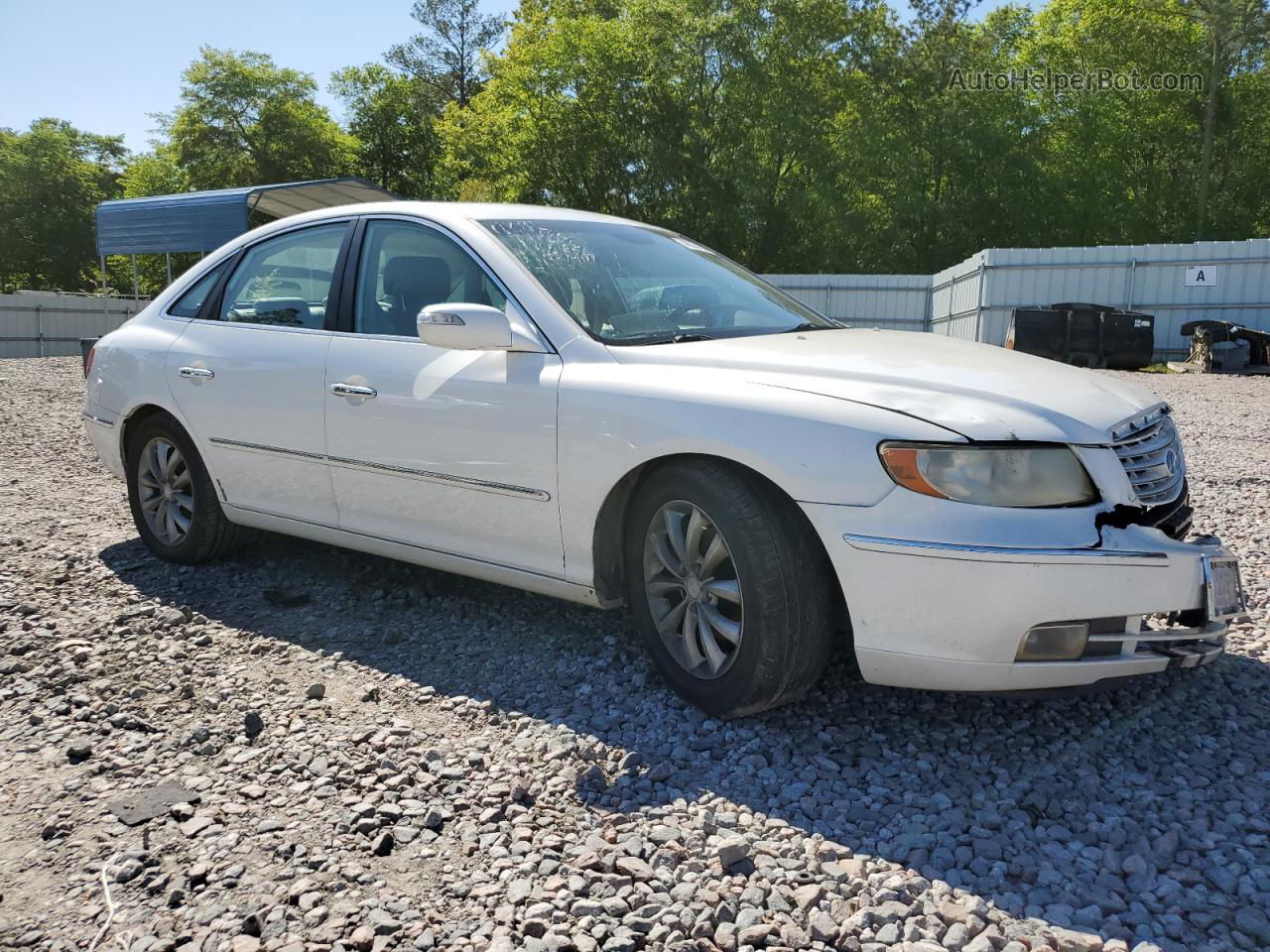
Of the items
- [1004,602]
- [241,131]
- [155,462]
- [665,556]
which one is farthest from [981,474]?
[241,131]

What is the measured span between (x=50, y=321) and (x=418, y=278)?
82.2 feet

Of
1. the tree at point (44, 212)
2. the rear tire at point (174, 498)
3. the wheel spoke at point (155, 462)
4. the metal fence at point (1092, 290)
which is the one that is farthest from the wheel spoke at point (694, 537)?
the tree at point (44, 212)

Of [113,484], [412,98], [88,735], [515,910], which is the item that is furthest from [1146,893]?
[412,98]

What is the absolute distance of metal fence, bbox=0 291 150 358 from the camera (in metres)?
24.3

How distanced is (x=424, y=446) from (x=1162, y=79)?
42.6 meters

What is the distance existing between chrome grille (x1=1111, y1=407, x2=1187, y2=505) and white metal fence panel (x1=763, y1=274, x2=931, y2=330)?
76.2 feet

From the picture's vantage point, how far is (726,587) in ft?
9.91

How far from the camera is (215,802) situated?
270cm

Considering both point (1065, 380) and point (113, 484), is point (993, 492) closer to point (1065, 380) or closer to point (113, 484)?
point (1065, 380)

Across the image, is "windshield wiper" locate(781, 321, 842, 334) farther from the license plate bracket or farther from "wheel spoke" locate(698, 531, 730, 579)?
the license plate bracket

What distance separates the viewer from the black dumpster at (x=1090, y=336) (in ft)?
64.0

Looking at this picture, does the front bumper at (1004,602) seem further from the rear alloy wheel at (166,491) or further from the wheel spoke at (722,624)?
the rear alloy wheel at (166,491)

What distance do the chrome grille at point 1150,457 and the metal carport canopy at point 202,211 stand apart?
54.9 feet

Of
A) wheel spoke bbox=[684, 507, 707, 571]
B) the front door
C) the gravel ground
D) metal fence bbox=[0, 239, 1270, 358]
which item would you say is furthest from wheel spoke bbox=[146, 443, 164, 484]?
metal fence bbox=[0, 239, 1270, 358]
